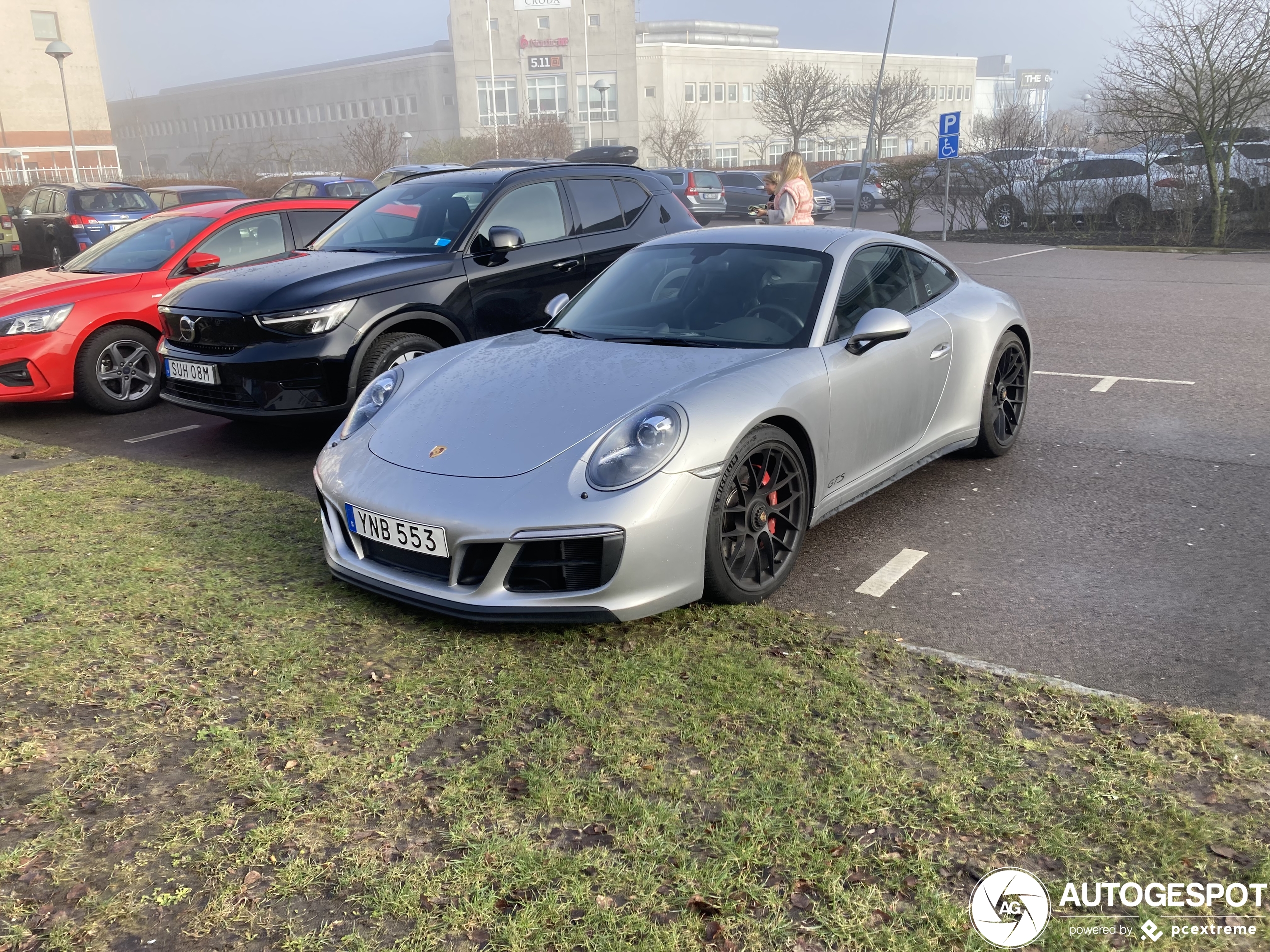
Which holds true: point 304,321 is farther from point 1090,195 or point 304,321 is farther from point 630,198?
point 1090,195

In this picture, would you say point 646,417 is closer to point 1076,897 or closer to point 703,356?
point 703,356

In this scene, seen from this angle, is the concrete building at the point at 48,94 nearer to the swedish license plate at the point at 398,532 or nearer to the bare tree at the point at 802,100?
the bare tree at the point at 802,100

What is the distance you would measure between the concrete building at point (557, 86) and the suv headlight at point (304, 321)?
7399cm

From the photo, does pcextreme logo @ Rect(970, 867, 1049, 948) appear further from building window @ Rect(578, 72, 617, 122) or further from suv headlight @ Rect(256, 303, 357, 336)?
building window @ Rect(578, 72, 617, 122)

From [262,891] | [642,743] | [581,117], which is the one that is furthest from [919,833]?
[581,117]

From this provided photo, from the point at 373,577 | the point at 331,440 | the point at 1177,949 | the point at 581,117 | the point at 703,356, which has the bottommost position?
the point at 1177,949

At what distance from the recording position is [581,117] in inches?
3406

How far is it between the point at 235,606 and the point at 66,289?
5012 mm

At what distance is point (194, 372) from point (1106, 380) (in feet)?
22.0

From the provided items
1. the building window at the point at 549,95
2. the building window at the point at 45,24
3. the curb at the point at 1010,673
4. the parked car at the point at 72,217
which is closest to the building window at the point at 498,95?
the building window at the point at 549,95

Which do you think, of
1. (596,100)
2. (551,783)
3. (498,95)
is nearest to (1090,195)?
(551,783)

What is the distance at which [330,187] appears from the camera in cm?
1719

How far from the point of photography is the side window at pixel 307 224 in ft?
29.6

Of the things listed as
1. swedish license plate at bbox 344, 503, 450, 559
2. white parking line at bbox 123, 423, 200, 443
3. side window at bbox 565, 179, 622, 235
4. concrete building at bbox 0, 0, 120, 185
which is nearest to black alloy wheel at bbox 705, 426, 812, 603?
swedish license plate at bbox 344, 503, 450, 559
